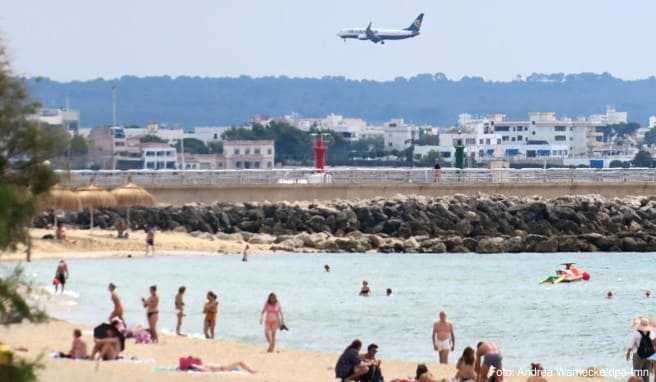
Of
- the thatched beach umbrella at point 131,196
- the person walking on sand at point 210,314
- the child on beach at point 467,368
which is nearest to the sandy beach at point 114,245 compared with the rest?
the thatched beach umbrella at point 131,196

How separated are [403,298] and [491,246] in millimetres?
15272

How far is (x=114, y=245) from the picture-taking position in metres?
50.4

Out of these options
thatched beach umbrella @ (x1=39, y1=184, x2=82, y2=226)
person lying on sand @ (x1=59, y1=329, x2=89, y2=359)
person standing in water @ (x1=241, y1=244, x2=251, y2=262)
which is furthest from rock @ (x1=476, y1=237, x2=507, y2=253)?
person lying on sand @ (x1=59, y1=329, x2=89, y2=359)

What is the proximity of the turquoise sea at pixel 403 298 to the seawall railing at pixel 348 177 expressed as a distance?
5.63 m

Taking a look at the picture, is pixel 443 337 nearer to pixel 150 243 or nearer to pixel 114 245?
pixel 150 243

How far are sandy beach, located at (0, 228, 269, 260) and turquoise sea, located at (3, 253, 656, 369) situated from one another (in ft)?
3.33

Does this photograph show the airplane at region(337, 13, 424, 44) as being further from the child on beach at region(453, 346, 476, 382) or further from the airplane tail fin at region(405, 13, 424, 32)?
the child on beach at region(453, 346, 476, 382)

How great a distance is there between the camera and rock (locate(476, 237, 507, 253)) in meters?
56.2

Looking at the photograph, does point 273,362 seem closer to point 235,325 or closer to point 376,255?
point 235,325

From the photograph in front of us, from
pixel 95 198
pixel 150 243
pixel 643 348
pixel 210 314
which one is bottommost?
pixel 150 243

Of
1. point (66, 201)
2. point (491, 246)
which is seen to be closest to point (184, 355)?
point (66, 201)

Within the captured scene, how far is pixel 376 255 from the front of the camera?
54375 mm

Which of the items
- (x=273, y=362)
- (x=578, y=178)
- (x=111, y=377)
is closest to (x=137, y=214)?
(x=578, y=178)

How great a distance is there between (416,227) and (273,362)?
31.5m
